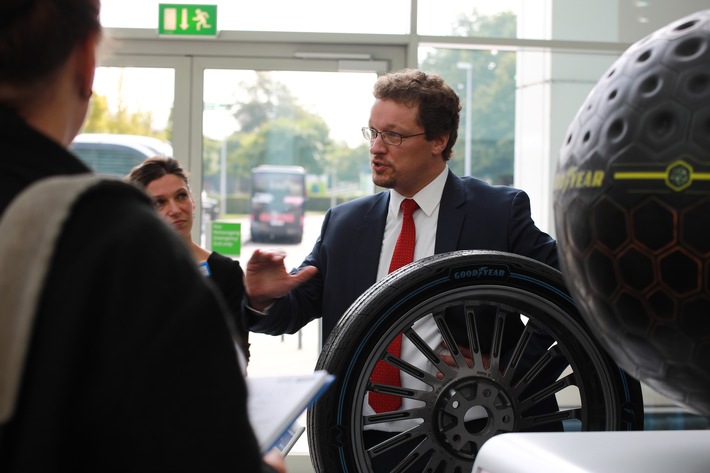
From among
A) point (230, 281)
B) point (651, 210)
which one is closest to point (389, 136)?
point (230, 281)

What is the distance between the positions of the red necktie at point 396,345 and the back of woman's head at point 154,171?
3.20ft

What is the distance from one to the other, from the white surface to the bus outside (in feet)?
14.9

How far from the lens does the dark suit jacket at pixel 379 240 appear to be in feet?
7.22

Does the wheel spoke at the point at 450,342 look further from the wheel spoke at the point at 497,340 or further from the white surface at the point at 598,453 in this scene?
the white surface at the point at 598,453

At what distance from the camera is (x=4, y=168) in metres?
0.72

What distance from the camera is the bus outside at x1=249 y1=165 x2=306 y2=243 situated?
570cm

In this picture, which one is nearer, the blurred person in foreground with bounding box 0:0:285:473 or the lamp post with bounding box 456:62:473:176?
the blurred person in foreground with bounding box 0:0:285:473

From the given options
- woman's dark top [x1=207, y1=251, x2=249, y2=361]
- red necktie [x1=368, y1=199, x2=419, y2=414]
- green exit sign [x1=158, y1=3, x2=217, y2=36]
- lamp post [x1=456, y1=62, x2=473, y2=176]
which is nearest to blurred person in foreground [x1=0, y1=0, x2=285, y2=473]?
red necktie [x1=368, y1=199, x2=419, y2=414]

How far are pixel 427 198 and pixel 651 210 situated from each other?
4.80ft

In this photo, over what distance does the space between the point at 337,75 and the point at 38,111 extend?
4.96 meters

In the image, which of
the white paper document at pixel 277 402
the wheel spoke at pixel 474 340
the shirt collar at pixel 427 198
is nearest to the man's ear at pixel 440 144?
the shirt collar at pixel 427 198

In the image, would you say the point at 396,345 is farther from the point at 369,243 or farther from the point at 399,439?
the point at 399,439

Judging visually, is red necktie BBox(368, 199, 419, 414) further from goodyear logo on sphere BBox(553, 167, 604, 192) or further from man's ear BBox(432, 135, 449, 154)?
goodyear logo on sphere BBox(553, 167, 604, 192)

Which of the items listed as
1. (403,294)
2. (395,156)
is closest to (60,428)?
(403,294)
